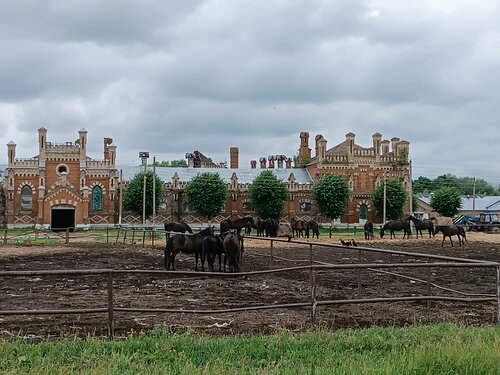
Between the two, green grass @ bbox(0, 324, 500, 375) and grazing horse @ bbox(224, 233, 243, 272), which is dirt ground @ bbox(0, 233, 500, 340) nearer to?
green grass @ bbox(0, 324, 500, 375)

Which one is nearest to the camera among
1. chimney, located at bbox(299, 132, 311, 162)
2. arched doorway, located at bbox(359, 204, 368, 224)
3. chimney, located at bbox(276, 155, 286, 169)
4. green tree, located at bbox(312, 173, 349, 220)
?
green tree, located at bbox(312, 173, 349, 220)

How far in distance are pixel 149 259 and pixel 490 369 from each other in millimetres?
17404

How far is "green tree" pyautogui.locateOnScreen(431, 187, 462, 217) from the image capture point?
69938 millimetres

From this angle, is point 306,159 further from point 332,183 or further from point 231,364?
point 231,364

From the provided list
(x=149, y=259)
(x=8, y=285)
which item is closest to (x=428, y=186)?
(x=149, y=259)

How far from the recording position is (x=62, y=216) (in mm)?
57938

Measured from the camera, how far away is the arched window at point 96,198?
61.9m

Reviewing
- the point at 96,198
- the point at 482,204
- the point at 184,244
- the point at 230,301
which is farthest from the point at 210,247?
→ the point at 482,204

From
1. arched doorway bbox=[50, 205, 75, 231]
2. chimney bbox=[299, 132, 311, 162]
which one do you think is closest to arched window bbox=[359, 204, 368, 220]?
chimney bbox=[299, 132, 311, 162]

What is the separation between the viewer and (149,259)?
2252 cm

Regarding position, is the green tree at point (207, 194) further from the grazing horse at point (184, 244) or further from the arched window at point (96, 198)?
the grazing horse at point (184, 244)

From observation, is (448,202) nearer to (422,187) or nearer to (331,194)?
(331,194)

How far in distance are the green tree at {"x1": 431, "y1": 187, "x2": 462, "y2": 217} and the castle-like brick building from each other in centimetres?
449

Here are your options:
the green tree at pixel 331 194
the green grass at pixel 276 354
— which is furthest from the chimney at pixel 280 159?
the green grass at pixel 276 354
